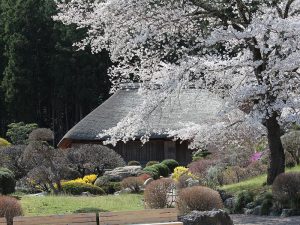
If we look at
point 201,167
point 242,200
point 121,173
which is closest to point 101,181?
point 121,173

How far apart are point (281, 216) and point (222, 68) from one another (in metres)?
4.09

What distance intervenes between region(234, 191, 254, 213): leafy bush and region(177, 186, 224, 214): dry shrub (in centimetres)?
293

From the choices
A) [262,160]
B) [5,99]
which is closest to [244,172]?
[262,160]

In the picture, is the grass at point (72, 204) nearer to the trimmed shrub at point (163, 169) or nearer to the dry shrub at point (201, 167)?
the dry shrub at point (201, 167)

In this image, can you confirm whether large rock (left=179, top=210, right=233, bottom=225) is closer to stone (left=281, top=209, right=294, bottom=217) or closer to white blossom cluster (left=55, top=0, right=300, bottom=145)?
stone (left=281, top=209, right=294, bottom=217)

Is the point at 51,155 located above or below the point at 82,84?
below

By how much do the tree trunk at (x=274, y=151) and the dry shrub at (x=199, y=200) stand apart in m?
4.63

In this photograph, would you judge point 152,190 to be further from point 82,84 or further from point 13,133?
point 82,84

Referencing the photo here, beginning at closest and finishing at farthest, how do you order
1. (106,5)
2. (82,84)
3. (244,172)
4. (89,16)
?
(106,5), (89,16), (244,172), (82,84)

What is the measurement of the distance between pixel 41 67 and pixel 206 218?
40.0 metres

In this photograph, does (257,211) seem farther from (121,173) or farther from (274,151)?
(121,173)

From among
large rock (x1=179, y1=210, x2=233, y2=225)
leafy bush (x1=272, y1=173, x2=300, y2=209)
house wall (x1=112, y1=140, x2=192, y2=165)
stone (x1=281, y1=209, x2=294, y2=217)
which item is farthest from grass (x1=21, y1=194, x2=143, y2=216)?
house wall (x1=112, y1=140, x2=192, y2=165)

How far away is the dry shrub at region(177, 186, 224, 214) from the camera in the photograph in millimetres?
13555

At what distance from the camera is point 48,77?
166 feet
